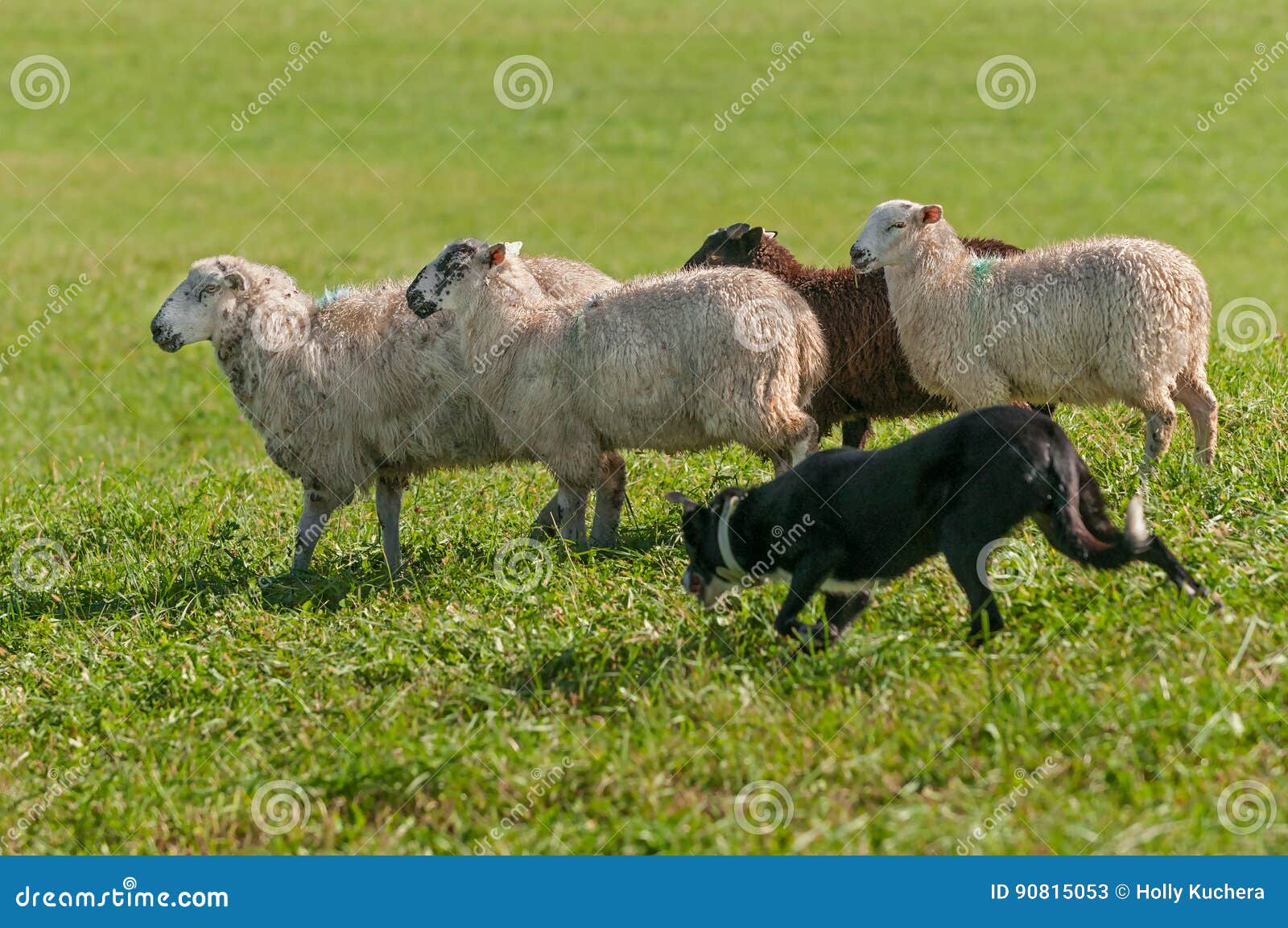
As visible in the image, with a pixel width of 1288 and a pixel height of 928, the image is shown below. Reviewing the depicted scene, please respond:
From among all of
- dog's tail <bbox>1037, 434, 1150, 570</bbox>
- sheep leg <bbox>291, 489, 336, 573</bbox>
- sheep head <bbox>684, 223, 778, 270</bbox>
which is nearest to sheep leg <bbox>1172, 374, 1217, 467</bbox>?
dog's tail <bbox>1037, 434, 1150, 570</bbox>

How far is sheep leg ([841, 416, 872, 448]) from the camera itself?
887cm

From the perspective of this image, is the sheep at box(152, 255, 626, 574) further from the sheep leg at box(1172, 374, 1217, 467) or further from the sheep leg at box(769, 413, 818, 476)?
the sheep leg at box(1172, 374, 1217, 467)

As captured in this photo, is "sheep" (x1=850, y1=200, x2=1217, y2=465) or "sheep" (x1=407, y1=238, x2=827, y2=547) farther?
"sheep" (x1=407, y1=238, x2=827, y2=547)

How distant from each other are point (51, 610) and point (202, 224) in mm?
19035

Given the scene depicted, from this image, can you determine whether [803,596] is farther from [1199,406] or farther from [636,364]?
[1199,406]

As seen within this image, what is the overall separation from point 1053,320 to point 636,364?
2192mm

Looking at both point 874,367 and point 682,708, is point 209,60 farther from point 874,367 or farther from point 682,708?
point 682,708

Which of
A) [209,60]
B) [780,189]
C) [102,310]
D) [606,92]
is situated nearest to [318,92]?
[209,60]

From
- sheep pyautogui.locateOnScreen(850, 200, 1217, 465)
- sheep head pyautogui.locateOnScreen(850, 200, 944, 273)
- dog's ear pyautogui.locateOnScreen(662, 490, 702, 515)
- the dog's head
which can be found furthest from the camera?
sheep head pyautogui.locateOnScreen(850, 200, 944, 273)

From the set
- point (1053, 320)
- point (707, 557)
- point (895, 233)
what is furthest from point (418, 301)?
point (1053, 320)

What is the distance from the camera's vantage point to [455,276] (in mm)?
8344

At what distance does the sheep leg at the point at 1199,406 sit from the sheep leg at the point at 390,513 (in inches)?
172

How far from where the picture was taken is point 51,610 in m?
7.95

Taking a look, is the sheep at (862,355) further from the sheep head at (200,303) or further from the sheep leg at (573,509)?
the sheep head at (200,303)
